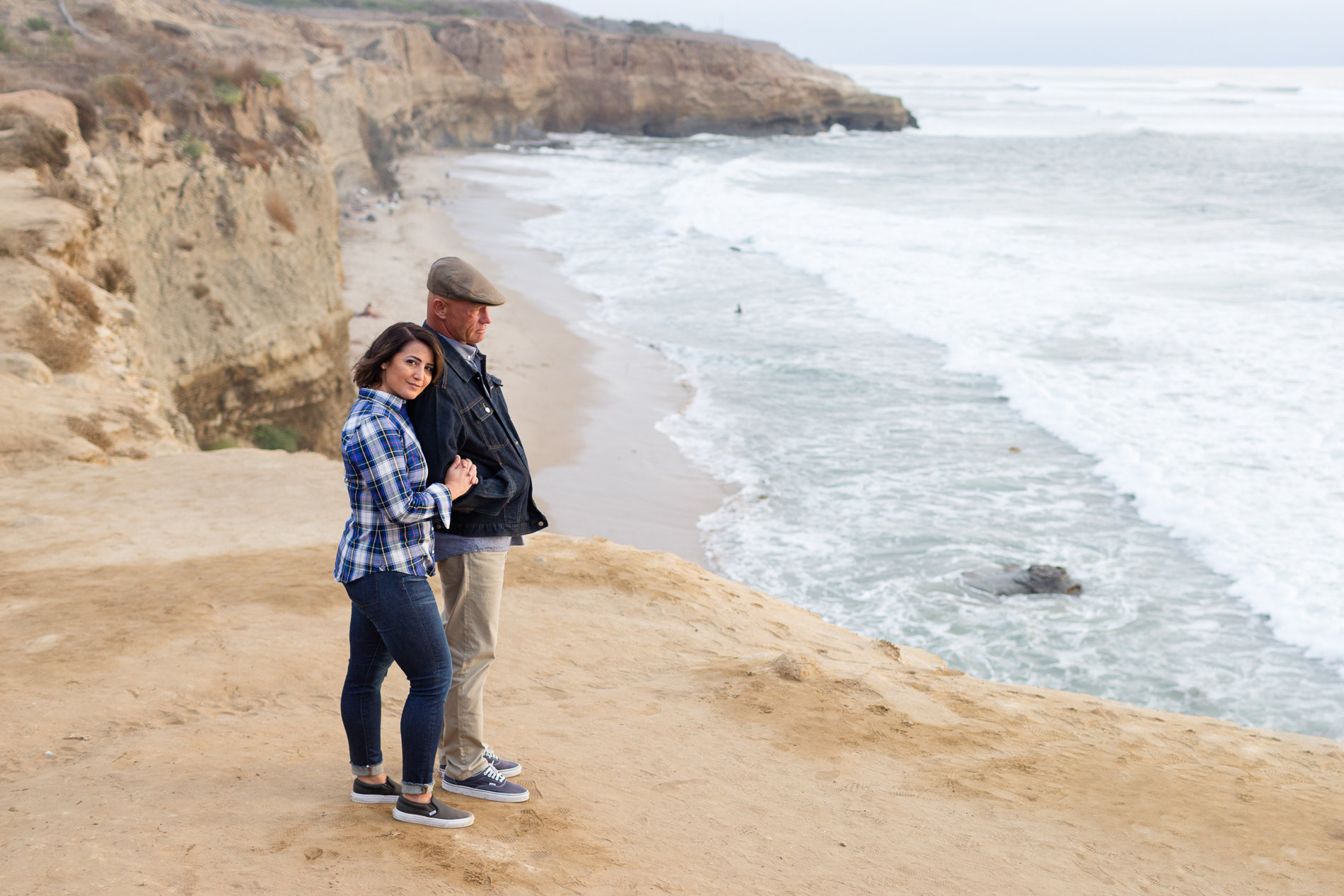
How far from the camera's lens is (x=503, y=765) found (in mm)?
3895

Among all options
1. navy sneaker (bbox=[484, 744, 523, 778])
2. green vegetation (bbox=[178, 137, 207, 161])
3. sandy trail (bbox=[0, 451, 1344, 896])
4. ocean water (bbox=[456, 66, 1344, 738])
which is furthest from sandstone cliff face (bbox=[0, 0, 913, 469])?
navy sneaker (bbox=[484, 744, 523, 778])

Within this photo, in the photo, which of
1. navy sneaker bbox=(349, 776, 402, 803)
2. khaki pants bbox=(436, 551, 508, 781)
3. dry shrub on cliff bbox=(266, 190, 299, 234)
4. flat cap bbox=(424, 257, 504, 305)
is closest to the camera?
flat cap bbox=(424, 257, 504, 305)

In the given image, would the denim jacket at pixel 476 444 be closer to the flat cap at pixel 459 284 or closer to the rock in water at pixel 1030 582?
the flat cap at pixel 459 284

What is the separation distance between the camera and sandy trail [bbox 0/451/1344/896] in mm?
3363

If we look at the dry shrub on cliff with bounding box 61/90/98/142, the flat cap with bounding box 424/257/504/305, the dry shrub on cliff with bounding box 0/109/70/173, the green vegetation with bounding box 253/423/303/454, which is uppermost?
the dry shrub on cliff with bounding box 61/90/98/142

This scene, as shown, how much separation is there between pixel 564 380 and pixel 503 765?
11.9 m

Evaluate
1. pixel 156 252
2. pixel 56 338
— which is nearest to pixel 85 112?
pixel 156 252

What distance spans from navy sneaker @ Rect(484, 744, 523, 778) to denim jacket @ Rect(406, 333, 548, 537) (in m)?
0.97

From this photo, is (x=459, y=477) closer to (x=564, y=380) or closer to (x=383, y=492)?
(x=383, y=492)

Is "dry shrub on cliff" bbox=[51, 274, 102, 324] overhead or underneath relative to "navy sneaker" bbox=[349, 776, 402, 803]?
overhead

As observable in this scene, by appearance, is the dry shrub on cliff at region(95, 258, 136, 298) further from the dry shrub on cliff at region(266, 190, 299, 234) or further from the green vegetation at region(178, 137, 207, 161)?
the dry shrub on cliff at region(266, 190, 299, 234)

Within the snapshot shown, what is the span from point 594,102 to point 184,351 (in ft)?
173

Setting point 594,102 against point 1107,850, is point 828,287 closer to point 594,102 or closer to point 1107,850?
point 1107,850

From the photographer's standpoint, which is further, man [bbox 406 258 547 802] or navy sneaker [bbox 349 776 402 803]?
navy sneaker [bbox 349 776 402 803]
